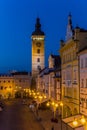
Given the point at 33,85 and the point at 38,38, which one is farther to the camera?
the point at 38,38

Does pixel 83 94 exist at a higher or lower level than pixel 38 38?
lower

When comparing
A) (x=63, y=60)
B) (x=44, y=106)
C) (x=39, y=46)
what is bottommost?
(x=44, y=106)

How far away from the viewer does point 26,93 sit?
177125mm

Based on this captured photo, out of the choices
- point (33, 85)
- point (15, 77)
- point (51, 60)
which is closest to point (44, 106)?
point (51, 60)

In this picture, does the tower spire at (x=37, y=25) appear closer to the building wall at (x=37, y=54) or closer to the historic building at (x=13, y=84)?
the building wall at (x=37, y=54)

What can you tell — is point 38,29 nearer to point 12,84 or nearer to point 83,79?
point 12,84

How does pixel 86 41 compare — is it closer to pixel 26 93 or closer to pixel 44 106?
pixel 44 106

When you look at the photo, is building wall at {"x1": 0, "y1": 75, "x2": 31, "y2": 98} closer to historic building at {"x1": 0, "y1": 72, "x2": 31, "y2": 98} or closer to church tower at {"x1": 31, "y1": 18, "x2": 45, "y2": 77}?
historic building at {"x1": 0, "y1": 72, "x2": 31, "y2": 98}

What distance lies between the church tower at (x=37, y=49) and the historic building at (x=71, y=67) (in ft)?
330

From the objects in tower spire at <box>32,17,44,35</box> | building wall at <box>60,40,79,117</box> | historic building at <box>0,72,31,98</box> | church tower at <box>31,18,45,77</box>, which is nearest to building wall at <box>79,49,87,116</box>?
building wall at <box>60,40,79,117</box>

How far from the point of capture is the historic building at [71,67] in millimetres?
58375

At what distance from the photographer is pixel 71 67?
63.1 meters

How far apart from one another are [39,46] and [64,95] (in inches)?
4243

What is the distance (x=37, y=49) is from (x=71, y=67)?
11393cm
